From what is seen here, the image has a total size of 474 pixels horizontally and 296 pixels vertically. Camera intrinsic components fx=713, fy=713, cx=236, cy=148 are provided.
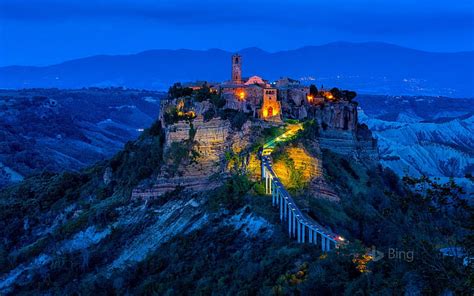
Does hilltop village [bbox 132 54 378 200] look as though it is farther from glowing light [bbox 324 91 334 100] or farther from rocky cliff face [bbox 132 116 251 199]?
glowing light [bbox 324 91 334 100]

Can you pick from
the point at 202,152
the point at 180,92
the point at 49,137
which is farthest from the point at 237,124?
the point at 49,137

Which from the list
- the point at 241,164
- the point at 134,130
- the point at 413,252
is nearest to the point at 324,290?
the point at 413,252

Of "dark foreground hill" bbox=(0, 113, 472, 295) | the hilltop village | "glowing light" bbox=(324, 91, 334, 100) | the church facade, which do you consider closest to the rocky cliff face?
the hilltop village

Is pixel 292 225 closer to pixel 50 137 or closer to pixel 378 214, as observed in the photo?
pixel 378 214

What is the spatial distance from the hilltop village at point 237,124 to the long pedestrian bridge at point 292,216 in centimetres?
116

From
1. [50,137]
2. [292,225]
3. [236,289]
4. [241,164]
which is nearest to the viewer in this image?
[236,289]

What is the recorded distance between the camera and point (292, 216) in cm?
3522

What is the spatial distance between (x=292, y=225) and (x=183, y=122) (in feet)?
50.5

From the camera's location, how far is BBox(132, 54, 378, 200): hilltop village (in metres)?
45.4

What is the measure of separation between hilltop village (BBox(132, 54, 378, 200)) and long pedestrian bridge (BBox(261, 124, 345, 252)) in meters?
1.16

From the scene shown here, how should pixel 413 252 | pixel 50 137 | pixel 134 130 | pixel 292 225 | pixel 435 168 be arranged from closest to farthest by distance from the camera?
pixel 413 252
pixel 292 225
pixel 435 168
pixel 50 137
pixel 134 130

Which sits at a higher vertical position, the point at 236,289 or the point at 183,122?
the point at 183,122

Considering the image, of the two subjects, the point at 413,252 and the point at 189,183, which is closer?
the point at 413,252

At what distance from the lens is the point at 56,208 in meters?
56.8
